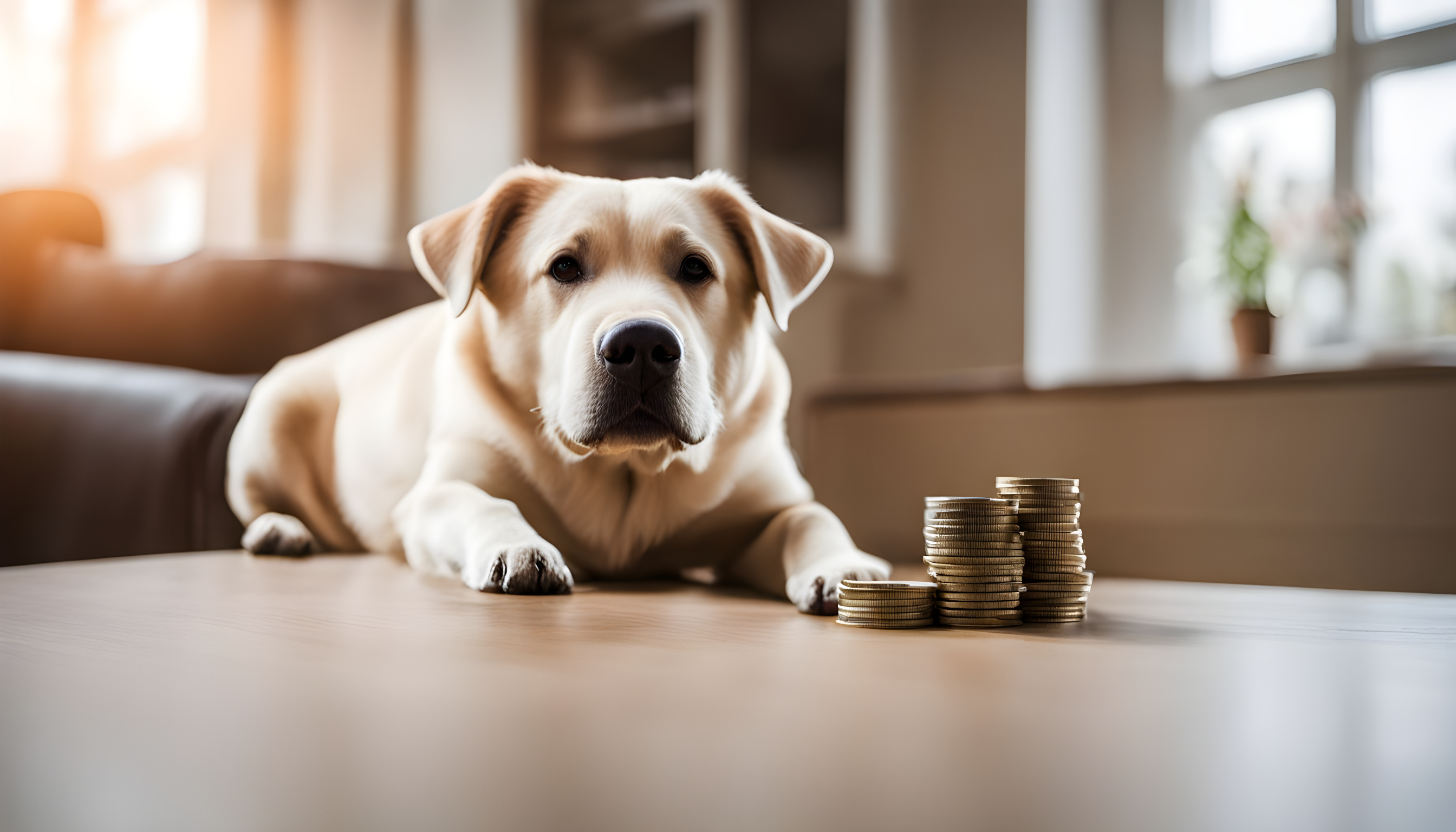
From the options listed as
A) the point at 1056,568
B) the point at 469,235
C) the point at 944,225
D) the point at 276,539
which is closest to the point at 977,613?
the point at 1056,568

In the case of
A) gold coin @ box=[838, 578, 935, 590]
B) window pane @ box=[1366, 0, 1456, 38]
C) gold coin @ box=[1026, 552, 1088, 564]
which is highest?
window pane @ box=[1366, 0, 1456, 38]

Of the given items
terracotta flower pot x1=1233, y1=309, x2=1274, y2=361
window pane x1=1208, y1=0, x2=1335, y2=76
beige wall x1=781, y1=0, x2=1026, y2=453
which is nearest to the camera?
terracotta flower pot x1=1233, y1=309, x2=1274, y2=361

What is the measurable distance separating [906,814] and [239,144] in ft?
16.0

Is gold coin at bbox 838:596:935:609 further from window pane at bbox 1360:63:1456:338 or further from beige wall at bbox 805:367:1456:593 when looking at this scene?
window pane at bbox 1360:63:1456:338

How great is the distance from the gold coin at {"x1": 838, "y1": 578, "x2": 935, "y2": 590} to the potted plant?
222cm

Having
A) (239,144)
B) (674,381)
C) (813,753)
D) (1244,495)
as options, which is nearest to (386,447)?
(674,381)

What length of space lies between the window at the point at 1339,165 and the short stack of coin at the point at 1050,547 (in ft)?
7.01

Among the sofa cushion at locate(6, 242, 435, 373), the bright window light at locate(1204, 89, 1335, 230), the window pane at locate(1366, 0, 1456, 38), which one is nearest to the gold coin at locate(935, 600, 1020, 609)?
the sofa cushion at locate(6, 242, 435, 373)

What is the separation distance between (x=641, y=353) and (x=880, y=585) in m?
0.35

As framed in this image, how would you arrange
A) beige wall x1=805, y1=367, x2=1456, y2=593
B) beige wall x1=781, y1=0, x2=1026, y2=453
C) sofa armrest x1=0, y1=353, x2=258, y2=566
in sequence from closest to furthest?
sofa armrest x1=0, y1=353, x2=258, y2=566 → beige wall x1=805, y1=367, x2=1456, y2=593 → beige wall x1=781, y1=0, x2=1026, y2=453

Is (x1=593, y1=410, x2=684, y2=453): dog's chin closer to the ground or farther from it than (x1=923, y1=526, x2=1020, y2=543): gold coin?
farther from it

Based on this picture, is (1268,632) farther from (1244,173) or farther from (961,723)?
(1244,173)

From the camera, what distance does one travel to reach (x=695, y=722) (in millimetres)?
572

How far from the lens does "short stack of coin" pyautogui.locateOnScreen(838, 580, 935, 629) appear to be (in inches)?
36.7
